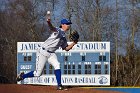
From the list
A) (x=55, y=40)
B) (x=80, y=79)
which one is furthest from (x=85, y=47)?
(x=55, y=40)

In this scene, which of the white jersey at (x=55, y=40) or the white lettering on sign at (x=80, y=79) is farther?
the white lettering on sign at (x=80, y=79)

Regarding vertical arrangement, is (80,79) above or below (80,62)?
below

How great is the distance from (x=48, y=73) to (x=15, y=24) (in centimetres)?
1817

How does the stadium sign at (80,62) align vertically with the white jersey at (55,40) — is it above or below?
below

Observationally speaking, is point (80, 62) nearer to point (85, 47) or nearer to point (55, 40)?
point (85, 47)

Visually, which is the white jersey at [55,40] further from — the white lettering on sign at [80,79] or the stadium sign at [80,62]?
the white lettering on sign at [80,79]

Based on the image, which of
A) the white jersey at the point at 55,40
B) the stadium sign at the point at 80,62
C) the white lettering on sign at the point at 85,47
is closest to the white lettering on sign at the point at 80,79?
the stadium sign at the point at 80,62

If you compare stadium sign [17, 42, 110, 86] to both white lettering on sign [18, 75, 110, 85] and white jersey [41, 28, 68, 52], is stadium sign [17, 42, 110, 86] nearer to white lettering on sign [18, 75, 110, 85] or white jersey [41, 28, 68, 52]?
white lettering on sign [18, 75, 110, 85]

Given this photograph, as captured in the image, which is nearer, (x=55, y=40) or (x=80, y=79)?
(x=55, y=40)

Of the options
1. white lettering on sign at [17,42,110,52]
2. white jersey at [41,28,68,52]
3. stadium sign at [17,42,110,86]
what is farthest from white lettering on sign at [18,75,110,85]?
white jersey at [41,28,68,52]

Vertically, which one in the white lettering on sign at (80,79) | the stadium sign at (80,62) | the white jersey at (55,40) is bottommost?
the white lettering on sign at (80,79)

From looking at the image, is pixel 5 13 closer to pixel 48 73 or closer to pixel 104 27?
pixel 104 27

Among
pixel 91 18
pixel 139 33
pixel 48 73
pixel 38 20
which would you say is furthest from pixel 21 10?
pixel 48 73

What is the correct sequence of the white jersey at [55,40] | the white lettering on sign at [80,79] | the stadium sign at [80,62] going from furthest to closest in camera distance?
the white lettering on sign at [80,79]
the stadium sign at [80,62]
the white jersey at [55,40]
